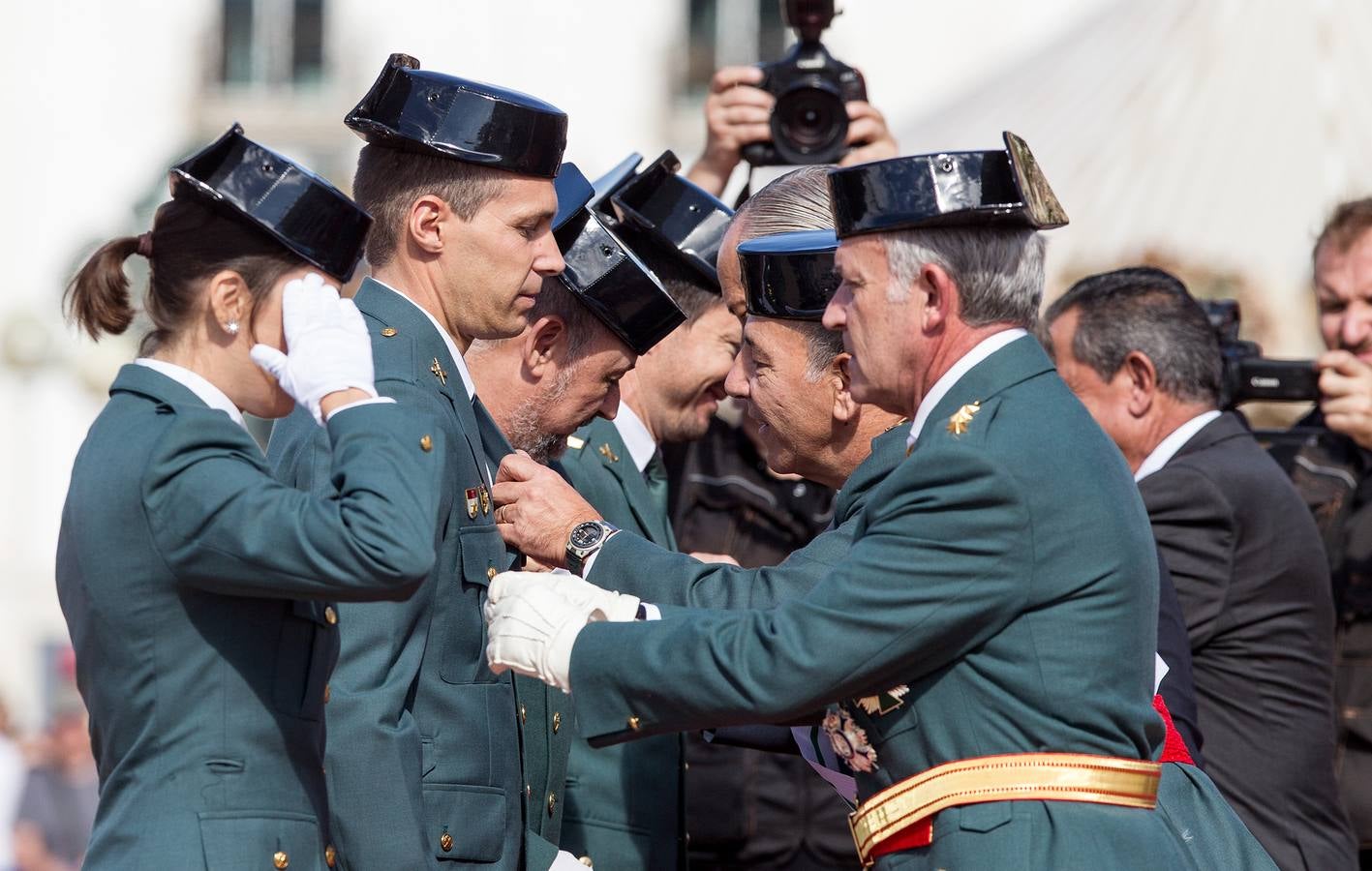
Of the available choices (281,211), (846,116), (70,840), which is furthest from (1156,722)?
(70,840)

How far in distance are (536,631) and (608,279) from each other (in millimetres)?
1375

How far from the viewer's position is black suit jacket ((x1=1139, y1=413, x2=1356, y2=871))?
15.3ft

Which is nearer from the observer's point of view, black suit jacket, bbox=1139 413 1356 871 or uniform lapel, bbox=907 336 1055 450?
A: uniform lapel, bbox=907 336 1055 450

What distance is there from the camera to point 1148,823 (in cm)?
300

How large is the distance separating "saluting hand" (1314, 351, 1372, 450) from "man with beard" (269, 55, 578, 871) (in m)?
2.42

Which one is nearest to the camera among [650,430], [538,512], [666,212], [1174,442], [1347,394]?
[538,512]

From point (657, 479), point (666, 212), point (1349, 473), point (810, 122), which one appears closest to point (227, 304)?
point (666, 212)

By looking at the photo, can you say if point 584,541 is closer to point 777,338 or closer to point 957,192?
point 777,338

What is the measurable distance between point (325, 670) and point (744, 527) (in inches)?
102

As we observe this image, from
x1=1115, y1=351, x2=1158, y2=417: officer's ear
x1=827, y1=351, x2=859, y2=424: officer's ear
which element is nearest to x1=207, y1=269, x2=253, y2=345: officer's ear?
x1=827, y1=351, x2=859, y2=424: officer's ear

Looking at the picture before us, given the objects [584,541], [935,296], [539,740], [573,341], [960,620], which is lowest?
[539,740]

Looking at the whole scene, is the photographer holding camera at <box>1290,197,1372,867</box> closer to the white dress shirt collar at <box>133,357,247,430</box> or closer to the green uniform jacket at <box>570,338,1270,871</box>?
the green uniform jacket at <box>570,338,1270,871</box>

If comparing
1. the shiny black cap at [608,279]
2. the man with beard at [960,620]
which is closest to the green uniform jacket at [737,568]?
the man with beard at [960,620]

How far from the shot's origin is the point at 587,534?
3.58m
